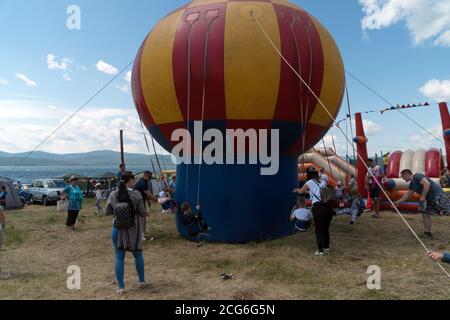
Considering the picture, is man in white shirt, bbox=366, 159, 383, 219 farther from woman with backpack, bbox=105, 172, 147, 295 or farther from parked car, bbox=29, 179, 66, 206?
parked car, bbox=29, 179, 66, 206

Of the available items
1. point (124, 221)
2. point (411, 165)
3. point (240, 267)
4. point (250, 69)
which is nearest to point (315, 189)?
point (240, 267)

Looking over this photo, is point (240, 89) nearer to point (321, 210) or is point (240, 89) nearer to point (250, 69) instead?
point (250, 69)

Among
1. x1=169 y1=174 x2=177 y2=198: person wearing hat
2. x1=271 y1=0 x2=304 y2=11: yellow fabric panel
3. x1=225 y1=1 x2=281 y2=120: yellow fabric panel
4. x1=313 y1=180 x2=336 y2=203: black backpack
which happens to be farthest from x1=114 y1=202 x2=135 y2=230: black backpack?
x1=271 y1=0 x2=304 y2=11: yellow fabric panel

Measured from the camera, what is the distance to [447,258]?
410 cm

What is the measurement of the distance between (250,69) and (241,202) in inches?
103

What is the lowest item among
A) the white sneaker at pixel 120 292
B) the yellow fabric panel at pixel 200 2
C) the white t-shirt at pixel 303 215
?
the white sneaker at pixel 120 292

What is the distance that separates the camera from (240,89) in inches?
276

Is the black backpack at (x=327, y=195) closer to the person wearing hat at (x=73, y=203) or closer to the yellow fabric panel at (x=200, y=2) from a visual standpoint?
the yellow fabric panel at (x=200, y=2)

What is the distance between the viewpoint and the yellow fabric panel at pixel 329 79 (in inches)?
301

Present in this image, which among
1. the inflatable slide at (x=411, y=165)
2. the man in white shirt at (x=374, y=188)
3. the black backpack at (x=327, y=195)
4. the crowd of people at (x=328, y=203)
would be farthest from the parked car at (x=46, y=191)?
the black backpack at (x=327, y=195)

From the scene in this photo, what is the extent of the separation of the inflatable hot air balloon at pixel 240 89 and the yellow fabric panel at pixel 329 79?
0.02 metres

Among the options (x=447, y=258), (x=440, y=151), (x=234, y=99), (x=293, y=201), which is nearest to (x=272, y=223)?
(x=293, y=201)

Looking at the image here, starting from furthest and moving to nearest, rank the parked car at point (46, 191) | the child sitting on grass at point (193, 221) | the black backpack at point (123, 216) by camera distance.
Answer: the parked car at point (46, 191)
the child sitting on grass at point (193, 221)
the black backpack at point (123, 216)

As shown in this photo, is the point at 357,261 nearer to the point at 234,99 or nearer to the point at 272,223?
the point at 272,223
